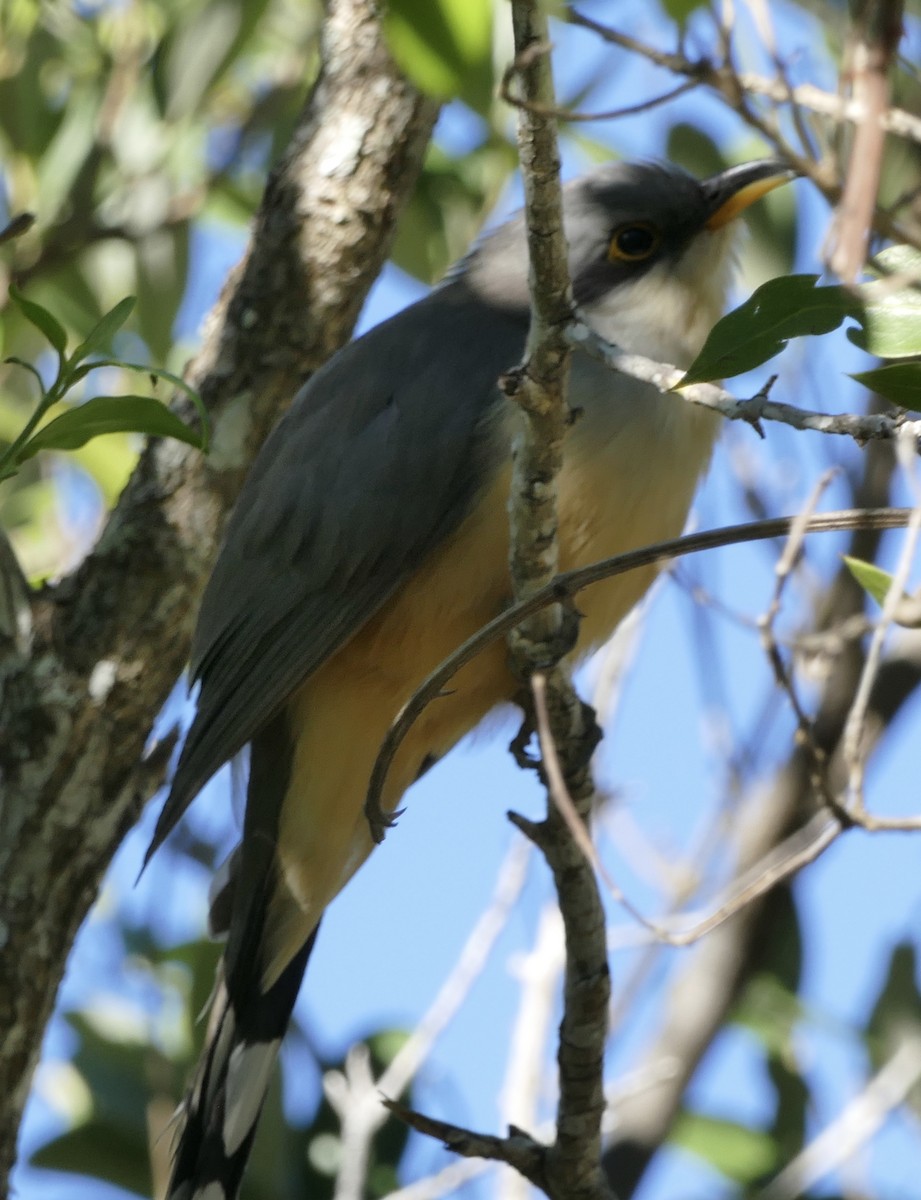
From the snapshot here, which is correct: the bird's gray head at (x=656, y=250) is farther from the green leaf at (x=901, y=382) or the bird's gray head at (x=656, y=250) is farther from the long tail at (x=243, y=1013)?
the green leaf at (x=901, y=382)

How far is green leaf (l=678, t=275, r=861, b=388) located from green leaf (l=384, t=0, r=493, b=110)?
872mm

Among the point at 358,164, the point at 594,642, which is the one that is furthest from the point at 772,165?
the point at 594,642

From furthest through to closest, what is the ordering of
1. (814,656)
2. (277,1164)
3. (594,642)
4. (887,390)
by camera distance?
(814,656)
(277,1164)
(594,642)
(887,390)

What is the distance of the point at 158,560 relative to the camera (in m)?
3.78

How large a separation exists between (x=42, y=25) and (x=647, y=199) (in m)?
1.85

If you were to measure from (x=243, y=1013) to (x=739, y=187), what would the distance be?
2353 millimetres

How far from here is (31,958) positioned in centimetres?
346

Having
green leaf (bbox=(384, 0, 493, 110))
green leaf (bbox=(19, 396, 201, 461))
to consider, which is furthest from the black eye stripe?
green leaf (bbox=(19, 396, 201, 461))

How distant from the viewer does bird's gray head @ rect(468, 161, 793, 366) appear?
13.3 ft

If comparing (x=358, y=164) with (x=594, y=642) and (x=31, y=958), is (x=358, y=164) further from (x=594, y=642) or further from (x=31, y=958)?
(x=31, y=958)

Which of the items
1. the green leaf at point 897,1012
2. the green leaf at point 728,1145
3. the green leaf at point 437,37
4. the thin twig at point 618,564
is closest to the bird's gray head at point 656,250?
the green leaf at point 437,37

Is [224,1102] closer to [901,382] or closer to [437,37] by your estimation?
[437,37]

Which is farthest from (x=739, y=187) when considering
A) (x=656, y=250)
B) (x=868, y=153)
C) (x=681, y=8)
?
(x=868, y=153)

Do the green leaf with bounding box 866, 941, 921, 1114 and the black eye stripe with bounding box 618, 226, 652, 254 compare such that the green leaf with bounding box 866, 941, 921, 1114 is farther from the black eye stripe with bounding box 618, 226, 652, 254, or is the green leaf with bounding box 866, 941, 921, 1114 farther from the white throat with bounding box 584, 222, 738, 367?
the black eye stripe with bounding box 618, 226, 652, 254
